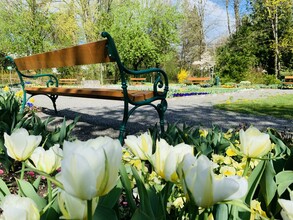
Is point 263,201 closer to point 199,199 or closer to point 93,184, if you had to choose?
point 199,199

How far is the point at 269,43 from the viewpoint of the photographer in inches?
1008

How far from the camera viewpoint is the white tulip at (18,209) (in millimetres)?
522

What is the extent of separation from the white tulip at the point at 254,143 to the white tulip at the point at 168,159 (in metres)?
0.18

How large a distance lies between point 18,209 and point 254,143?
58 cm

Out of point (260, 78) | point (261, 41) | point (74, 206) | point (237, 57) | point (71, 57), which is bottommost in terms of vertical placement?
point (260, 78)

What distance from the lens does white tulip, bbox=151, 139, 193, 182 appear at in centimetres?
69

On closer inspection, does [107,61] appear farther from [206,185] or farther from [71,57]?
[206,185]

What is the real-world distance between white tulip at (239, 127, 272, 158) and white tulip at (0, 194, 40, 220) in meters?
0.54

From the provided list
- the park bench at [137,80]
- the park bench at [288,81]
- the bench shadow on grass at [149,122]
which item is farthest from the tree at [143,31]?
the bench shadow on grass at [149,122]

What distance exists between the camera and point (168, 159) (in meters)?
0.69

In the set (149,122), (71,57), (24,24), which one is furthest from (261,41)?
(71,57)

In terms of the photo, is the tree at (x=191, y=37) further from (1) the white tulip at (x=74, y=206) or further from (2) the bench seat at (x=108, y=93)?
(1) the white tulip at (x=74, y=206)

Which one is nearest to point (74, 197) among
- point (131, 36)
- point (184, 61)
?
point (131, 36)

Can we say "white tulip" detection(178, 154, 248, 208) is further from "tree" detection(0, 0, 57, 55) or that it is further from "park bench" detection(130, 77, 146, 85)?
"tree" detection(0, 0, 57, 55)
